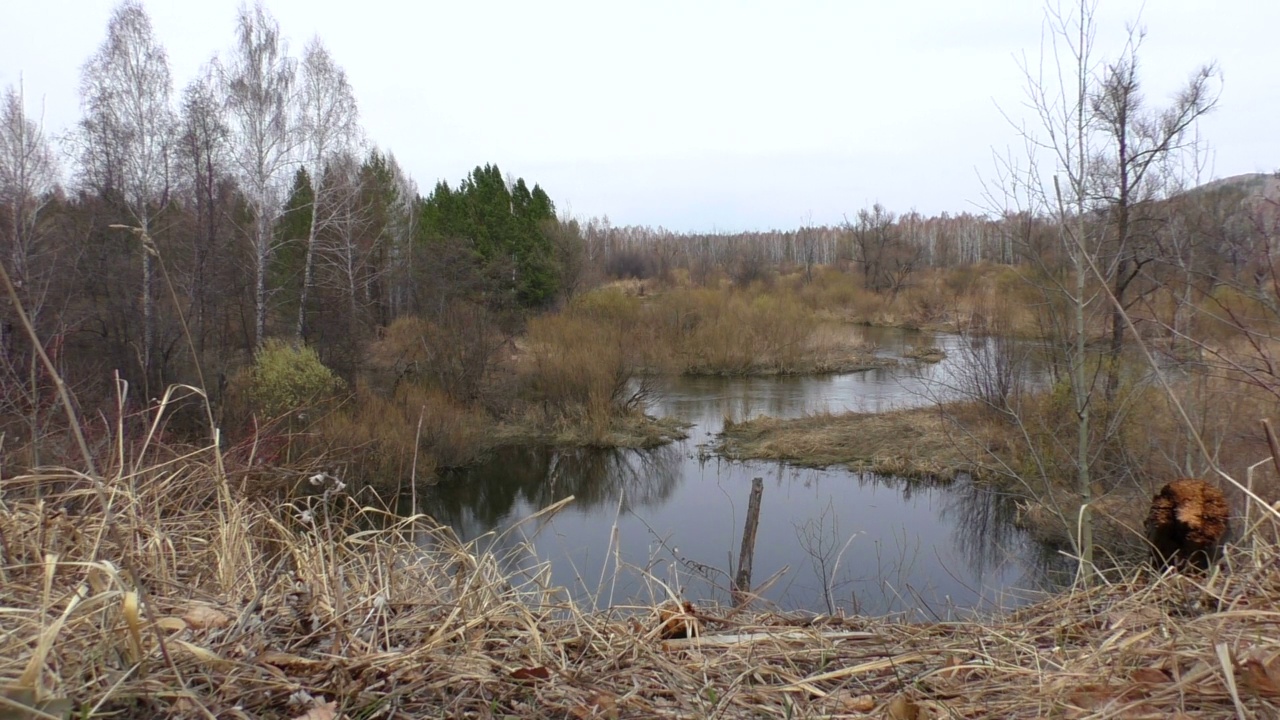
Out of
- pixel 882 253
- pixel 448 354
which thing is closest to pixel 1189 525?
pixel 448 354

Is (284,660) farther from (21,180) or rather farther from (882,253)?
(882,253)

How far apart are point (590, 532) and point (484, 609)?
31.3 feet

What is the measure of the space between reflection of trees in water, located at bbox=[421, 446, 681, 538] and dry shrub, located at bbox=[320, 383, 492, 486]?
0.46 m

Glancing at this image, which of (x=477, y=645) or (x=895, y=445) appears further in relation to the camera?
(x=895, y=445)

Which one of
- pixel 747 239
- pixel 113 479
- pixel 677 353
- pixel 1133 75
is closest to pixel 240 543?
pixel 113 479

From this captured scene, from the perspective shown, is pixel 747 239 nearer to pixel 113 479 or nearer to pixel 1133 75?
pixel 1133 75

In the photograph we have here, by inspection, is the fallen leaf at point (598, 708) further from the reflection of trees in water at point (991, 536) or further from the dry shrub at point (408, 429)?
the dry shrub at point (408, 429)

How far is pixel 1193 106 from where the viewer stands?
803cm

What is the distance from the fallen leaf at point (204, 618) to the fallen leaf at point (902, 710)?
1.24 meters

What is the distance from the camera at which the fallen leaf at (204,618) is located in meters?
1.47

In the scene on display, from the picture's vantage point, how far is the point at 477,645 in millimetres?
1649

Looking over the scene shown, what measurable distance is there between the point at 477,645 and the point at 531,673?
15 centimetres

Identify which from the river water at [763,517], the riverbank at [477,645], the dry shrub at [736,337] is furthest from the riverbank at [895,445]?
the riverbank at [477,645]

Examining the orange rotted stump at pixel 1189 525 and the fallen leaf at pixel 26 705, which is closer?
the fallen leaf at pixel 26 705
